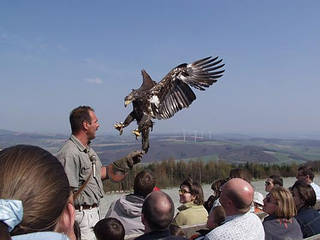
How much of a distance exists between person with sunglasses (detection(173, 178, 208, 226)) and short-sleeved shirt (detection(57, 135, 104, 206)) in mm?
1318

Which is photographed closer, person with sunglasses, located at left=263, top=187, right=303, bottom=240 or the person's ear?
the person's ear

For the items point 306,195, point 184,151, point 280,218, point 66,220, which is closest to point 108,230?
point 280,218

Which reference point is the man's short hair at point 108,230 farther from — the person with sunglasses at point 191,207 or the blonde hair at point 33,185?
the blonde hair at point 33,185

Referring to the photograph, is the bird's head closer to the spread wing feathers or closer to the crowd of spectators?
the spread wing feathers

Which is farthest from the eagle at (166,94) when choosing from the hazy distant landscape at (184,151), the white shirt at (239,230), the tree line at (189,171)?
the hazy distant landscape at (184,151)

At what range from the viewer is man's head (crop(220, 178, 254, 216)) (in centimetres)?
279

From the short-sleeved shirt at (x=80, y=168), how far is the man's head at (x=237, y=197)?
116 centimetres

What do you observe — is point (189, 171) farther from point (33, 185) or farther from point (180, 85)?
point (33, 185)

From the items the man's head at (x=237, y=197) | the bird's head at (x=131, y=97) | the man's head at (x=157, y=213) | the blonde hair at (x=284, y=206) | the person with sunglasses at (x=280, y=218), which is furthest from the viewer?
the bird's head at (x=131, y=97)

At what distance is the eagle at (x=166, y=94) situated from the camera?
3947mm

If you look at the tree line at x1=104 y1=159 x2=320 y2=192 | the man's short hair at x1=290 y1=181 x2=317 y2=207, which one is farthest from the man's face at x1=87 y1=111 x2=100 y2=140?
the tree line at x1=104 y1=159 x2=320 y2=192

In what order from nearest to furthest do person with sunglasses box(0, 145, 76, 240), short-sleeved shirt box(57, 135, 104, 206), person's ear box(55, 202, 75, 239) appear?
person with sunglasses box(0, 145, 76, 240), person's ear box(55, 202, 75, 239), short-sleeved shirt box(57, 135, 104, 206)

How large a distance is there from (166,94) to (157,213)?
217 centimetres

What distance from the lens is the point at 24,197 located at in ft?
3.40
